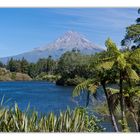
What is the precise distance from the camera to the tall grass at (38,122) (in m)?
7.67

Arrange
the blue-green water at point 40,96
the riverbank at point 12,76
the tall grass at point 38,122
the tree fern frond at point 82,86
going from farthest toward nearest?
the riverbank at point 12,76 < the blue-green water at point 40,96 < the tree fern frond at point 82,86 < the tall grass at point 38,122

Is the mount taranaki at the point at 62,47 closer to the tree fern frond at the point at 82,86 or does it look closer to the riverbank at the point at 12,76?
the riverbank at the point at 12,76

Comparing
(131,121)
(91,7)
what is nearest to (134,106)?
(131,121)

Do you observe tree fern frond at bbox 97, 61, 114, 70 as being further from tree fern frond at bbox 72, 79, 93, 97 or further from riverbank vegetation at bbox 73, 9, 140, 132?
tree fern frond at bbox 72, 79, 93, 97

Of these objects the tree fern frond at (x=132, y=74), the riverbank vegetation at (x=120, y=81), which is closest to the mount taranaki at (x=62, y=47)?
the riverbank vegetation at (x=120, y=81)

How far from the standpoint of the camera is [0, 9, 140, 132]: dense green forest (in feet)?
25.4

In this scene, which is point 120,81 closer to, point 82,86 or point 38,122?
point 82,86

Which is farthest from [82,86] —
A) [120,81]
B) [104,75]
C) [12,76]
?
[12,76]

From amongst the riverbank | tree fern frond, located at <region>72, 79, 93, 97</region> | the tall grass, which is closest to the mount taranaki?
the riverbank

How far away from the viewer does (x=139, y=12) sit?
804 cm

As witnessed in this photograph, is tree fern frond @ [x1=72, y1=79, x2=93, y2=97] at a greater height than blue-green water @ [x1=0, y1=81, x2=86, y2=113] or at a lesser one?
greater

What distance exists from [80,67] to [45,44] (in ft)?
1.98

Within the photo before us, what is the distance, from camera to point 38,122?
7746mm
